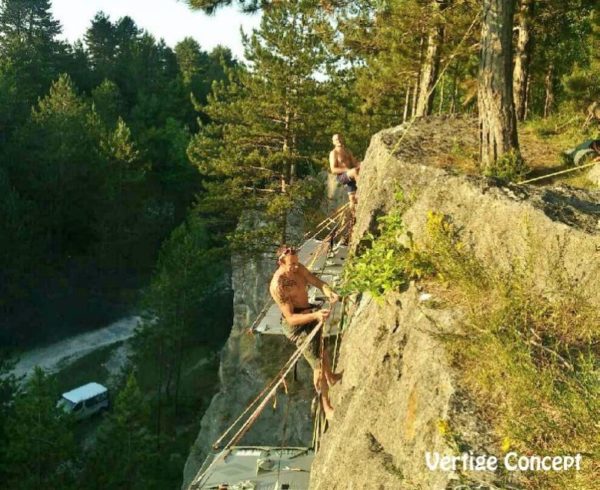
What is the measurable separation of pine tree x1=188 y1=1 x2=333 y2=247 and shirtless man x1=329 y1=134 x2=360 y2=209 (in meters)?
8.65

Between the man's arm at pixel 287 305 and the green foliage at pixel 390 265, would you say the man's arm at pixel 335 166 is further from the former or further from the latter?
the green foliage at pixel 390 265

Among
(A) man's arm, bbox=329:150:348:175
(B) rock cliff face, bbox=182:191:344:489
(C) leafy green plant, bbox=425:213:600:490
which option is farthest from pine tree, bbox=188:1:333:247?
(C) leafy green plant, bbox=425:213:600:490

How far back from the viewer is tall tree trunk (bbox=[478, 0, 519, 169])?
905cm

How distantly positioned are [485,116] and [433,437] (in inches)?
273

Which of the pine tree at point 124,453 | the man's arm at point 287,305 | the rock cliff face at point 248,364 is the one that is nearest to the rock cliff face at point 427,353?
the man's arm at point 287,305

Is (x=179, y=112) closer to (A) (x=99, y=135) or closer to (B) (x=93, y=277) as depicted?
(A) (x=99, y=135)

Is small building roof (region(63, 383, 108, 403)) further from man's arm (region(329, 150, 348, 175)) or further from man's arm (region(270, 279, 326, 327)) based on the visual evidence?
man's arm (region(270, 279, 326, 327))

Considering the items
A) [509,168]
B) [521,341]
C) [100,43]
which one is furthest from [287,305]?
[100,43]

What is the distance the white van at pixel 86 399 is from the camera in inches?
1098

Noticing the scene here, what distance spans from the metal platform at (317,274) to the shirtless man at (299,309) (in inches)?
80.2

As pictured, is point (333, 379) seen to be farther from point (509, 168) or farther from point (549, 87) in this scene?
point (549, 87)

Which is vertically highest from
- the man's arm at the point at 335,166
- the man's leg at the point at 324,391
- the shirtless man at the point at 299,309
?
the man's arm at the point at 335,166

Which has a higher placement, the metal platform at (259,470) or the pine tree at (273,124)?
the pine tree at (273,124)

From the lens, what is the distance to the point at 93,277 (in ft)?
129
